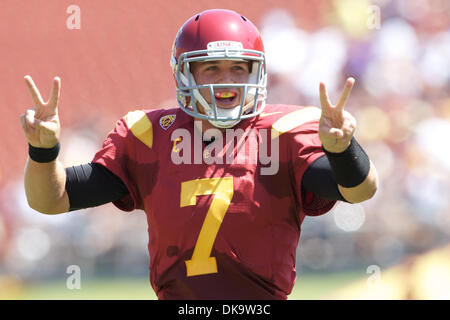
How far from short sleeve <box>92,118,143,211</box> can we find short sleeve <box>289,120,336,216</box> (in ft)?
1.65

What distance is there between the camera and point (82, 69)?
213 inches

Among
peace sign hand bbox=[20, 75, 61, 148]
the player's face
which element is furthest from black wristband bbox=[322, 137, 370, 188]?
peace sign hand bbox=[20, 75, 61, 148]

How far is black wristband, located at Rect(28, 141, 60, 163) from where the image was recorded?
1912mm

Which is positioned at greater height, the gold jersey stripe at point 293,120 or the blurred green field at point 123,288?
the gold jersey stripe at point 293,120

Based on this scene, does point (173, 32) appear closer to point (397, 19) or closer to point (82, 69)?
point (82, 69)

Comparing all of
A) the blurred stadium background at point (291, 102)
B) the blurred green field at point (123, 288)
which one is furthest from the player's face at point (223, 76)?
the blurred stadium background at point (291, 102)

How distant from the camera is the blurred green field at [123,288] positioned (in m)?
4.74

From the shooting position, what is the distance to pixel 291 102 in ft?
17.7

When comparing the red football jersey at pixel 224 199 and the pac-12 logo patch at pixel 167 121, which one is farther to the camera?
the pac-12 logo patch at pixel 167 121

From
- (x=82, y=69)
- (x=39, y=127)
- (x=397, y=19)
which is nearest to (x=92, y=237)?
(x=82, y=69)

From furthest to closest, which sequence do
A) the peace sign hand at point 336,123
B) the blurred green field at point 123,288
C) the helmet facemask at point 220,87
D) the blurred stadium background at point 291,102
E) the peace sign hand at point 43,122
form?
the blurred stadium background at point 291,102
the blurred green field at point 123,288
the helmet facemask at point 220,87
the peace sign hand at point 43,122
the peace sign hand at point 336,123

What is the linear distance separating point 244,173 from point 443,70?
403cm

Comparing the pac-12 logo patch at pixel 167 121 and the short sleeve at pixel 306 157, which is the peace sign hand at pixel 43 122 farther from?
the short sleeve at pixel 306 157

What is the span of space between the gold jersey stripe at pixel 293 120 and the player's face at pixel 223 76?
143mm
